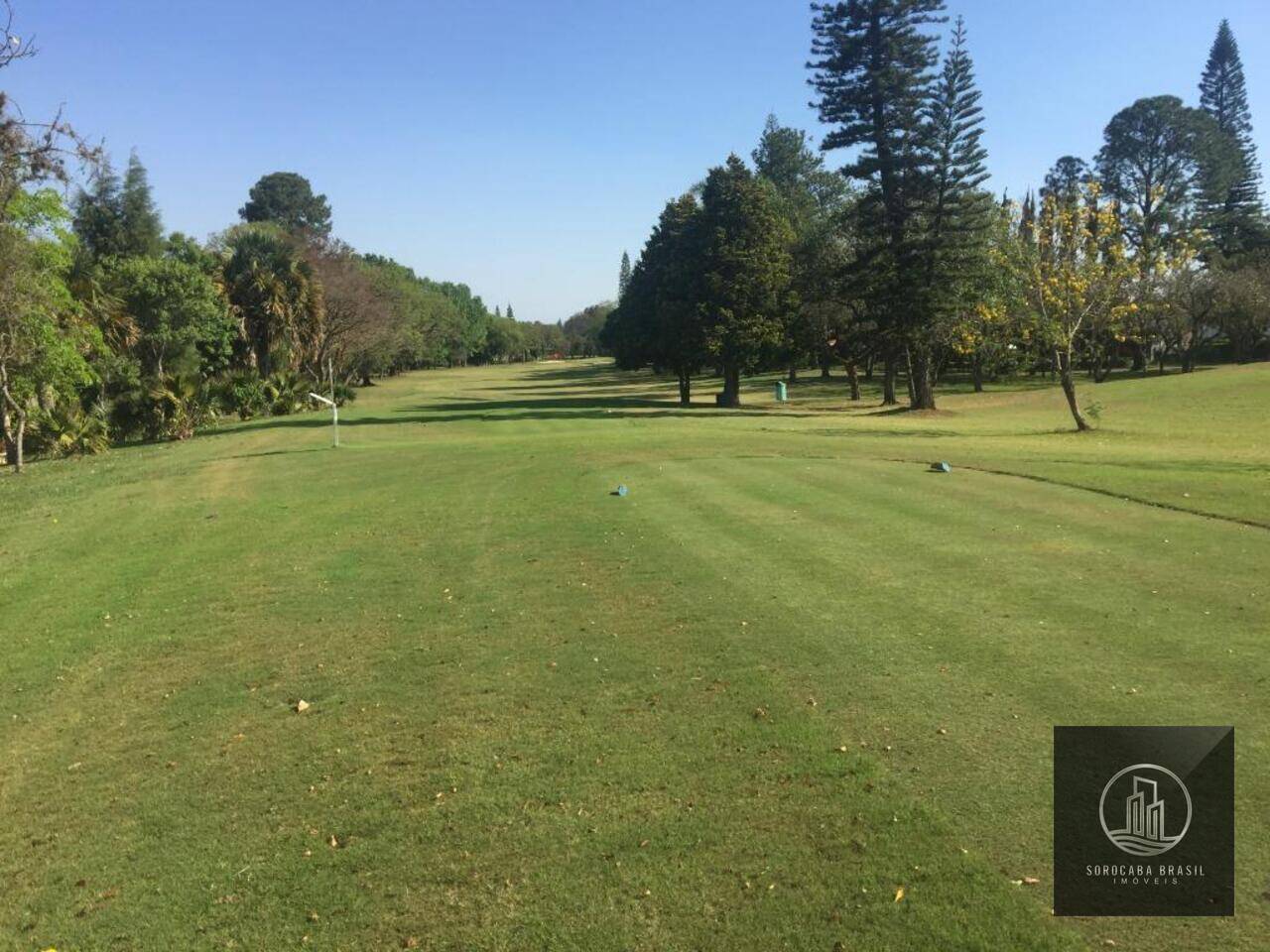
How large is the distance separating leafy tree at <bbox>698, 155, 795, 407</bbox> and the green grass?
93.2ft

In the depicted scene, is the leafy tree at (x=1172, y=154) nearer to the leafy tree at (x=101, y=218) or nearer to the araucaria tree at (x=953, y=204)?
the araucaria tree at (x=953, y=204)

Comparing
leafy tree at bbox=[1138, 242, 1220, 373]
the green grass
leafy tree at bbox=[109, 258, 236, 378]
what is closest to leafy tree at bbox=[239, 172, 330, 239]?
leafy tree at bbox=[109, 258, 236, 378]

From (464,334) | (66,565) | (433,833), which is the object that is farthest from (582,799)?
(464,334)

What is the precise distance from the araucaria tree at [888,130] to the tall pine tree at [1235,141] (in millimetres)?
48378

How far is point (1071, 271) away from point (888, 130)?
48.7 ft

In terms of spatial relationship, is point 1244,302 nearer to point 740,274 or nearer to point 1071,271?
point 740,274

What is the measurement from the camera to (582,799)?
16.0 ft

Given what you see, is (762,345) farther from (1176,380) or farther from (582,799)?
(582,799)

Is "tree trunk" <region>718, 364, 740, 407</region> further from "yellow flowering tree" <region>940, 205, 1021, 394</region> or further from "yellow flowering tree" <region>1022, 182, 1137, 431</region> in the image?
"yellow flowering tree" <region>1022, 182, 1137, 431</region>

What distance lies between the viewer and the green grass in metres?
3.98

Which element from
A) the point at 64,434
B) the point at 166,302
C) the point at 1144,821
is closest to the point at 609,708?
the point at 1144,821

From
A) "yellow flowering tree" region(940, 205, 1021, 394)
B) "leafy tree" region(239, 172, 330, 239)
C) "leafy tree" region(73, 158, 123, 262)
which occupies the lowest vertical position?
"yellow flowering tree" region(940, 205, 1021, 394)

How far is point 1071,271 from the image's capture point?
27016 millimetres

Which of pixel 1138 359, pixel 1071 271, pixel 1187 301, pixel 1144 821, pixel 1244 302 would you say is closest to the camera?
pixel 1144 821
